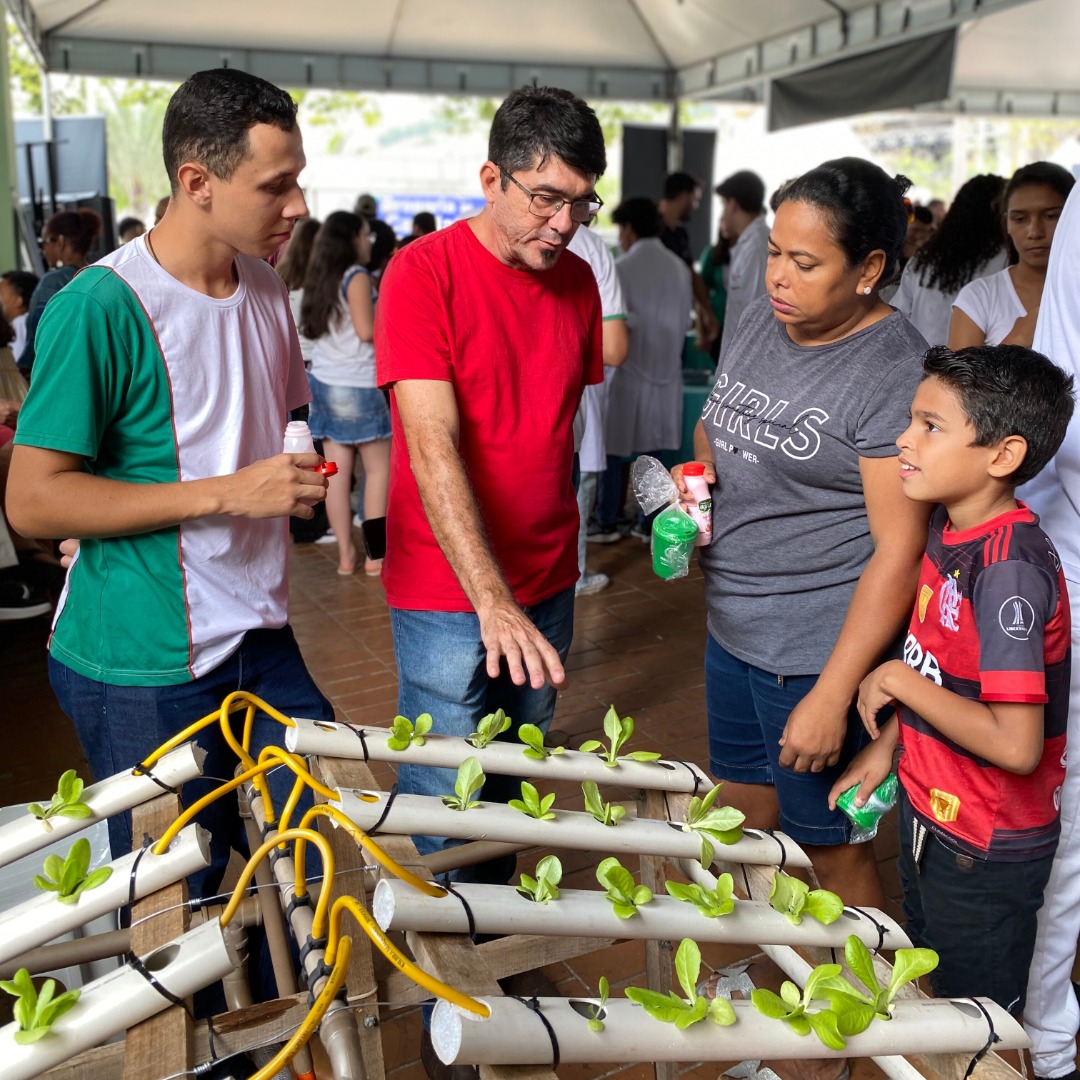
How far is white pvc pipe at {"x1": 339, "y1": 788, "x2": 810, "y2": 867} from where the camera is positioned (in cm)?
117

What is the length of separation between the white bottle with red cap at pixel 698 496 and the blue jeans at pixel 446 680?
1.08 feet

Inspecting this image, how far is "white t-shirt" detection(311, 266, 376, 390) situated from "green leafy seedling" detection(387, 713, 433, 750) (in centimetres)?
386

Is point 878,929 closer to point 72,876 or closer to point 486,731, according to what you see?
point 486,731

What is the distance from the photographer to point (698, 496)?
184cm

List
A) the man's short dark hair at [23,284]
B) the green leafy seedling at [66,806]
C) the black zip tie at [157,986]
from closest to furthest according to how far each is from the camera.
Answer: the black zip tie at [157,986] < the green leafy seedling at [66,806] < the man's short dark hair at [23,284]

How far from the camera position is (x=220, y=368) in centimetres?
160

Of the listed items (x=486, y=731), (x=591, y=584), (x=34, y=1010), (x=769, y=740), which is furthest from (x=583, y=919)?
(x=591, y=584)

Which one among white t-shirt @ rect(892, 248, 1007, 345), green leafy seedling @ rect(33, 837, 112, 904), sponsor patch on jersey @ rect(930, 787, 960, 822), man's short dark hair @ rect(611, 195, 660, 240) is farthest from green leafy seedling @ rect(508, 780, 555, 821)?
man's short dark hair @ rect(611, 195, 660, 240)

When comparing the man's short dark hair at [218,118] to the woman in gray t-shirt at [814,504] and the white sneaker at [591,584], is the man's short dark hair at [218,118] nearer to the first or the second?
the woman in gray t-shirt at [814,504]

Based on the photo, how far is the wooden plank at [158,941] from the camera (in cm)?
93

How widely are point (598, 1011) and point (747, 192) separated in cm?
512

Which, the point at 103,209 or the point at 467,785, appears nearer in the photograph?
the point at 467,785

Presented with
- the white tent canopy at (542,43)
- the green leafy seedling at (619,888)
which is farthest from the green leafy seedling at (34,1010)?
the white tent canopy at (542,43)

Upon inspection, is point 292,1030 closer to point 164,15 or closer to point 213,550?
point 213,550
